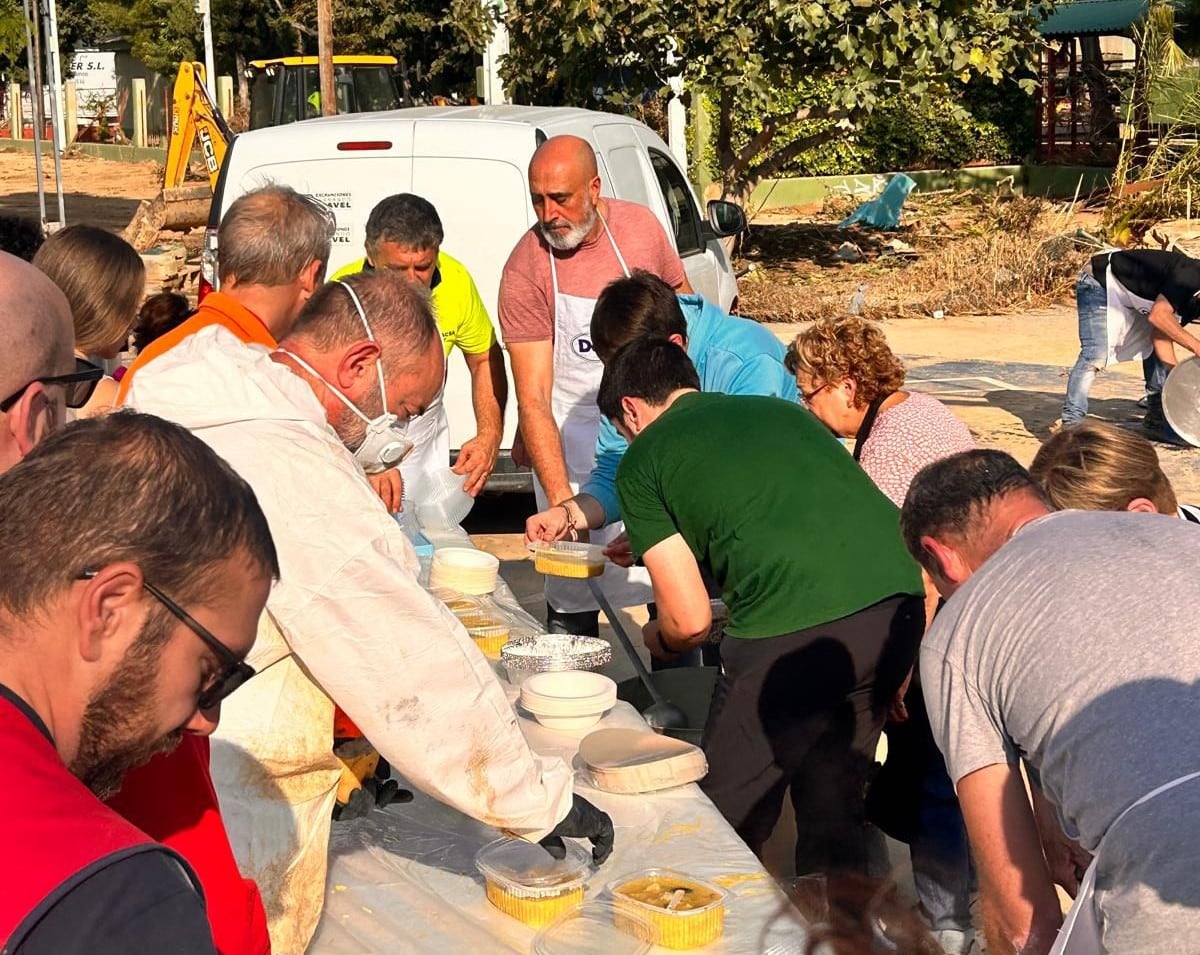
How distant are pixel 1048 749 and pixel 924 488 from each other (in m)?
0.58

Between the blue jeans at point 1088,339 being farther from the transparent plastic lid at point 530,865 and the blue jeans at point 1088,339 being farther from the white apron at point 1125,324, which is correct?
the transparent plastic lid at point 530,865

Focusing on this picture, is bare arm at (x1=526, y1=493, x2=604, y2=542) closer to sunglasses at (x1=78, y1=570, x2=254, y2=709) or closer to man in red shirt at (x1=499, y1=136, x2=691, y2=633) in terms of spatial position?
man in red shirt at (x1=499, y1=136, x2=691, y2=633)

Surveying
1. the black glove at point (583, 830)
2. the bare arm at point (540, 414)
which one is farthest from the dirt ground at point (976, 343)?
the black glove at point (583, 830)

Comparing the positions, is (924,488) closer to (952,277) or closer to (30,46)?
(952,277)

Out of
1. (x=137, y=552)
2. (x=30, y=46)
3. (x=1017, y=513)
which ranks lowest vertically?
(x=1017, y=513)

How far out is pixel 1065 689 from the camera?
2322 mm

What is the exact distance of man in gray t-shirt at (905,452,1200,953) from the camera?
215cm

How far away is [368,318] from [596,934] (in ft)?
3.74

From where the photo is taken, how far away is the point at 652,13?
1603 cm

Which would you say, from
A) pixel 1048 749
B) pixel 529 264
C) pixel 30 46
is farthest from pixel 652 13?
pixel 1048 749

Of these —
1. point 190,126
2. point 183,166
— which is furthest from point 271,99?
point 190,126

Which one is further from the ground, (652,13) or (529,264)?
(652,13)

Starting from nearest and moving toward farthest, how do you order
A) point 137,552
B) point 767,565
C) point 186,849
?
point 137,552
point 186,849
point 767,565

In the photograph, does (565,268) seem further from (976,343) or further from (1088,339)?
(976,343)
